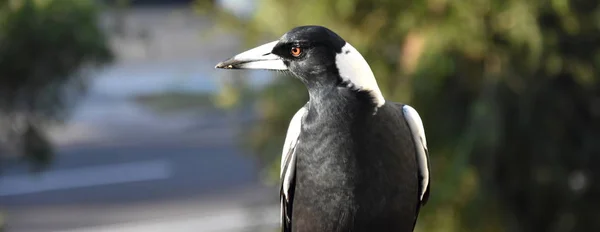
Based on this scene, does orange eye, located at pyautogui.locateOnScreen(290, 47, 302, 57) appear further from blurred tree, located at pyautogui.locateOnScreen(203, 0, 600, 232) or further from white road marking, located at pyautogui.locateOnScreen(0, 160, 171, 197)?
white road marking, located at pyautogui.locateOnScreen(0, 160, 171, 197)

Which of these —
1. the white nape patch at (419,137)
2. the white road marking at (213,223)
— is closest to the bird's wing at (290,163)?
the white nape patch at (419,137)

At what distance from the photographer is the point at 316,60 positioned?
6.40 feet

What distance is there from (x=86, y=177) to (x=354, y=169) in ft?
27.8

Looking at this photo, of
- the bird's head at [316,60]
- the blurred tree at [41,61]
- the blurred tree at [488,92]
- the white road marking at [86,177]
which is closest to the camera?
the bird's head at [316,60]

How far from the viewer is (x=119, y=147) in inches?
444

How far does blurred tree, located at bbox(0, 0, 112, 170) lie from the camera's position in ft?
13.2

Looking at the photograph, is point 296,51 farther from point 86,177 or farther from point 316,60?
point 86,177

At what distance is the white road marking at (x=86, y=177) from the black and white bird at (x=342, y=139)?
7.90 m

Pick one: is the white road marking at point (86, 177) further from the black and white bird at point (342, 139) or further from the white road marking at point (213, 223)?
the black and white bird at point (342, 139)

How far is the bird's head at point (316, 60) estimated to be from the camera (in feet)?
6.36

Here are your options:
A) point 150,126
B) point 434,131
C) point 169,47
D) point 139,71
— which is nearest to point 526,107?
point 434,131

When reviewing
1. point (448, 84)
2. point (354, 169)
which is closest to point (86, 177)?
point (448, 84)

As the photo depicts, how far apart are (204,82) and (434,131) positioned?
11492 millimetres

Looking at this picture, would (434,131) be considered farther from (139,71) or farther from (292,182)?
(139,71)
